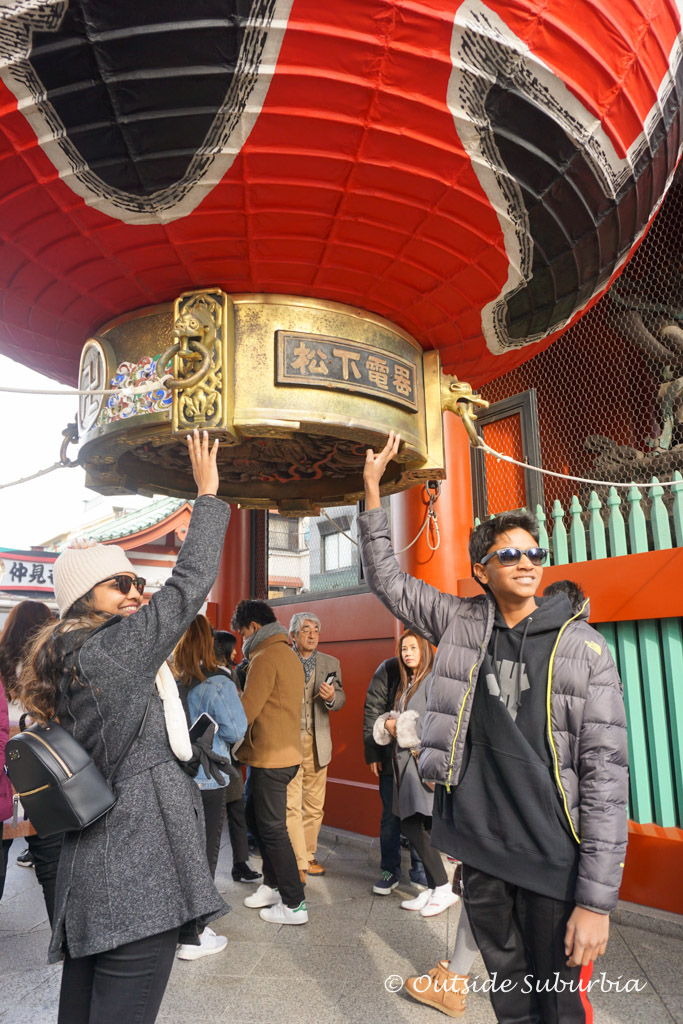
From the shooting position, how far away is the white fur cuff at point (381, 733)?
390 centimetres

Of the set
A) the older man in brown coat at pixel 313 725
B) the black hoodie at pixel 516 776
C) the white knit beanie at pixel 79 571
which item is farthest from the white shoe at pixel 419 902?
the white knit beanie at pixel 79 571

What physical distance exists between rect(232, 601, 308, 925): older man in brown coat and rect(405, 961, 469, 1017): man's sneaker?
0.89 metres

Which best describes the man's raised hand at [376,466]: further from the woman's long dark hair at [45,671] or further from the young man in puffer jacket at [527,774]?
the woman's long dark hair at [45,671]

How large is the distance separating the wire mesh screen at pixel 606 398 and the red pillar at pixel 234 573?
9.54ft

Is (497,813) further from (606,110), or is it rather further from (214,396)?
(606,110)

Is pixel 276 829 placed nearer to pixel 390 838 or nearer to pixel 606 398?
pixel 390 838

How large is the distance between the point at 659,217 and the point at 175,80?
4709mm

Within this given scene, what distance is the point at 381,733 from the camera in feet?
12.8

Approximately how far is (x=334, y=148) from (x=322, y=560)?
537cm

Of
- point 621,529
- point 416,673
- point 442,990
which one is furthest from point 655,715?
point 442,990

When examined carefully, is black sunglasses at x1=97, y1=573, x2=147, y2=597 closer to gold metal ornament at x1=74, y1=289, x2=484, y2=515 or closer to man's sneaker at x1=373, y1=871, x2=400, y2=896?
gold metal ornament at x1=74, y1=289, x2=484, y2=515

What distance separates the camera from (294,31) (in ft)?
3.13

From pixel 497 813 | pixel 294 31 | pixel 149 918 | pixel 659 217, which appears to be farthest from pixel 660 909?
pixel 659 217

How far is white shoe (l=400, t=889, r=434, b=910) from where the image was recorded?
3602mm
